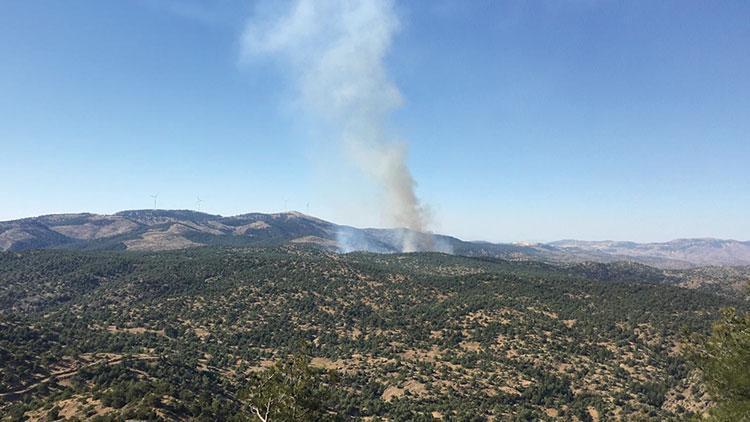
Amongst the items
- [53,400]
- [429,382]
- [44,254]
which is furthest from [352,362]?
[44,254]

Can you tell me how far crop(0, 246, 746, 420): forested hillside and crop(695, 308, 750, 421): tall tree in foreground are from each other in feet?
6.25

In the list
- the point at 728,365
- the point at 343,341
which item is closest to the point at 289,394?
the point at 728,365

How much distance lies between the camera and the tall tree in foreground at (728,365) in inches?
862

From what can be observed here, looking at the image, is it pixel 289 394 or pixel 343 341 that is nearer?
pixel 289 394

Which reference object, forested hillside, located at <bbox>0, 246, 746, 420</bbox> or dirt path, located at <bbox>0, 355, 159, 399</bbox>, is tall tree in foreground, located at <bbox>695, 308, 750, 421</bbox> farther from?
dirt path, located at <bbox>0, 355, 159, 399</bbox>

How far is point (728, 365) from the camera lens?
76.1 ft

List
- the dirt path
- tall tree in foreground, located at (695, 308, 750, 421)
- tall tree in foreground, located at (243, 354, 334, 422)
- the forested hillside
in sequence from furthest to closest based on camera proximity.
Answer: the forested hillside, the dirt path, tall tree in foreground, located at (243, 354, 334, 422), tall tree in foreground, located at (695, 308, 750, 421)

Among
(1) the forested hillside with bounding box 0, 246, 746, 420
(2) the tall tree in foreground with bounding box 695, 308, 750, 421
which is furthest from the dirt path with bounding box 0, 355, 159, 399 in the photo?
(2) the tall tree in foreground with bounding box 695, 308, 750, 421

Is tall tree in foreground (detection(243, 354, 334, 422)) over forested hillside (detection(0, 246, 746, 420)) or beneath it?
over

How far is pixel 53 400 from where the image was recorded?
1688 inches

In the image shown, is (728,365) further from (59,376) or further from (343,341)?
(343,341)

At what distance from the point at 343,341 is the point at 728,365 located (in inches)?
3155

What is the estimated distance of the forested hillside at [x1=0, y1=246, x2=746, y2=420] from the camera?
167 feet

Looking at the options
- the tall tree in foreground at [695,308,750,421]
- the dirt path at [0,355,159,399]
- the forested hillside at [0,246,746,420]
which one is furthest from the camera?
the forested hillside at [0,246,746,420]
